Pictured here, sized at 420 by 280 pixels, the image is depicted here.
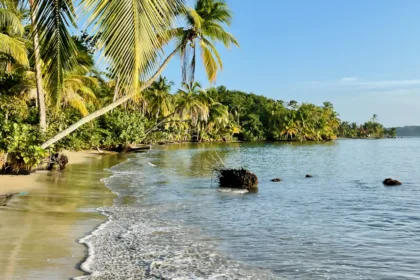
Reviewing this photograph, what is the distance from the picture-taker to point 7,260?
566 cm

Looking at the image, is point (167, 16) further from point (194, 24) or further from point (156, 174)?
point (156, 174)

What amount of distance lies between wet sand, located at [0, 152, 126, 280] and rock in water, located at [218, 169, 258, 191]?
4760mm

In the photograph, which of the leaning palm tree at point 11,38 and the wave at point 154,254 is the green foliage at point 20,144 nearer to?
A: the leaning palm tree at point 11,38

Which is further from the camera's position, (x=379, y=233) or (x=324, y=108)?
(x=324, y=108)

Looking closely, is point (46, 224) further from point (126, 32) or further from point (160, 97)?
point (160, 97)

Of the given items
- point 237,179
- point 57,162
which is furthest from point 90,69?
point 237,179

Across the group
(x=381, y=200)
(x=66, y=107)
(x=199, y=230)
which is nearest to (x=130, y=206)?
(x=199, y=230)

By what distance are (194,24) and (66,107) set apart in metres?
15.4

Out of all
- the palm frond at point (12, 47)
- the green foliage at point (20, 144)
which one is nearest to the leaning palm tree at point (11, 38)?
the palm frond at point (12, 47)

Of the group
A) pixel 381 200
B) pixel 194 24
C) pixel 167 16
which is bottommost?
pixel 381 200

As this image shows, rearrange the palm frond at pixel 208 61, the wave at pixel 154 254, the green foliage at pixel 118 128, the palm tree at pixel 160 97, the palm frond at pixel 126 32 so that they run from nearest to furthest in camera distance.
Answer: the palm frond at pixel 126 32, the wave at pixel 154 254, the palm frond at pixel 208 61, the green foliage at pixel 118 128, the palm tree at pixel 160 97

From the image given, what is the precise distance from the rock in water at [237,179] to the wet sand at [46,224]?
15.6ft

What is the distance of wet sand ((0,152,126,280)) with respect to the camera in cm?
552

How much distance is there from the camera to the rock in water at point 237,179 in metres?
16.7
